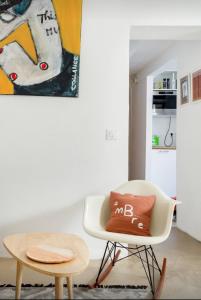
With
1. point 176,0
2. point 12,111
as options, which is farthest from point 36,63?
point 176,0

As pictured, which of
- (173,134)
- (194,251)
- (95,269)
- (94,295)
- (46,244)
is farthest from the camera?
(173,134)

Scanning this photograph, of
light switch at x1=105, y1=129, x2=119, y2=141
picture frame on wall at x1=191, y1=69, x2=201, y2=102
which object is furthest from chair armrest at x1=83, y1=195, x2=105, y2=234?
picture frame on wall at x1=191, y1=69, x2=201, y2=102

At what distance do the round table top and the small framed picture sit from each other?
7.39 ft

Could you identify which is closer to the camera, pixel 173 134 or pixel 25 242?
pixel 25 242

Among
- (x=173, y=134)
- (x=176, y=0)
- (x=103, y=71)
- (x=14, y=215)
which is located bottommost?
(x=14, y=215)

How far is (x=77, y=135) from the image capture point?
2.62 meters

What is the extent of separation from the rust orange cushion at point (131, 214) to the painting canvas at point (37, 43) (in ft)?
3.62

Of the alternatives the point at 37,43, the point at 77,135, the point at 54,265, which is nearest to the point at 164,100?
the point at 77,135

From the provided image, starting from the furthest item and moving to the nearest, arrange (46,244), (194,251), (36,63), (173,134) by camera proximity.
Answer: (173,134) < (194,251) < (36,63) < (46,244)

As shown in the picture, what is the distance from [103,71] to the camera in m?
2.64

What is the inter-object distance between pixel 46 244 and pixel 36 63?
5.04 feet

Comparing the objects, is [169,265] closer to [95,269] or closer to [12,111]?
[95,269]

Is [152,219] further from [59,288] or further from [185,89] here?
[185,89]

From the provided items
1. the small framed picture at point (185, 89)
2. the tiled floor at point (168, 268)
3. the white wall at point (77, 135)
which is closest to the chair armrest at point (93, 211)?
the white wall at point (77, 135)
